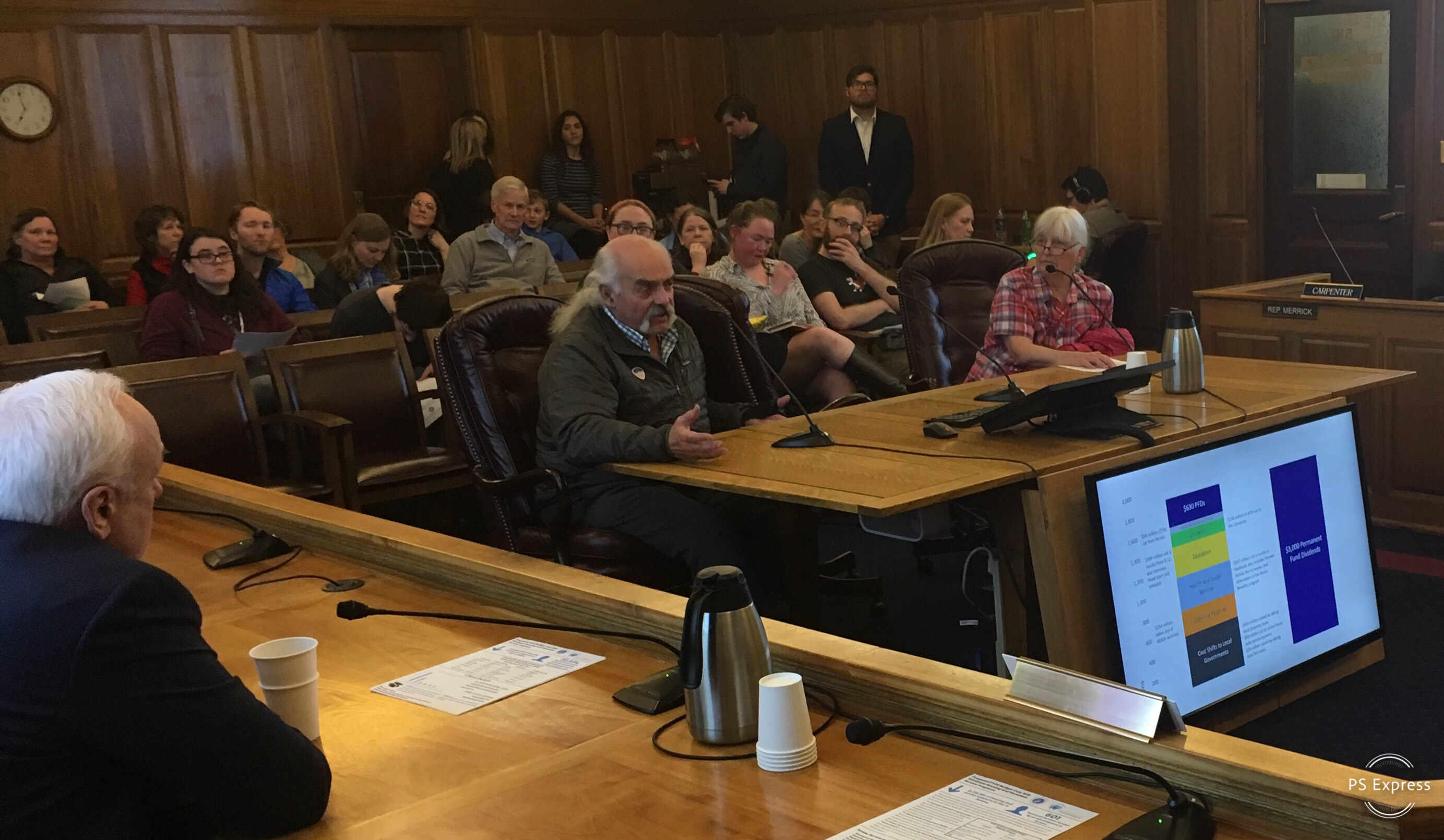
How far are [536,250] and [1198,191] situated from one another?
3.88 metres

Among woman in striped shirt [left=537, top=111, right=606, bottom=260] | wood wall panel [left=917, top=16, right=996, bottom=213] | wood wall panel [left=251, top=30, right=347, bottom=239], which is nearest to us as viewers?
wood wall panel [left=251, top=30, right=347, bottom=239]

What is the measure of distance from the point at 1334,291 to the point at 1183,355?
5.43 ft

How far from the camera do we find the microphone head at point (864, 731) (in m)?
1.57

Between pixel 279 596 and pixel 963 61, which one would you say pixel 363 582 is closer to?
pixel 279 596

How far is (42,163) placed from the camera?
780 cm

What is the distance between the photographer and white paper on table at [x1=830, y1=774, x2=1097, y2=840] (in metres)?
1.40

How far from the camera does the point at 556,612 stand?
2197mm

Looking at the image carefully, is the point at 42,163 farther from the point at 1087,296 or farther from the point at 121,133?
the point at 1087,296

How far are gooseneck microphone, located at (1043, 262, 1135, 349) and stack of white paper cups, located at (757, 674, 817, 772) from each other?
2649 mm

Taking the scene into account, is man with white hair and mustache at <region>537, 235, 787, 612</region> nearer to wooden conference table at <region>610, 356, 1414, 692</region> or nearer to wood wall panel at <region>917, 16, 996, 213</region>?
wooden conference table at <region>610, 356, 1414, 692</region>

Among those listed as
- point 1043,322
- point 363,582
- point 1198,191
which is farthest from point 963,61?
point 363,582

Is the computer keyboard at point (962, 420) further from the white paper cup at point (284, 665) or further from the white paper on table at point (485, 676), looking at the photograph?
the white paper cup at point (284, 665)

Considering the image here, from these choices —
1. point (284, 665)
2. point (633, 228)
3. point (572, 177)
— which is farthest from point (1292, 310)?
point (572, 177)

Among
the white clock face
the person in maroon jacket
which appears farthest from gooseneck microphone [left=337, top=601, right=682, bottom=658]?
the white clock face
